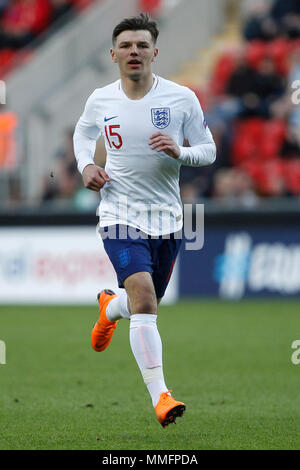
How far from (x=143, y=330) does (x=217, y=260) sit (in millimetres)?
9228

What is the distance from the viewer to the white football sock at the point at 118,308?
6.94 meters

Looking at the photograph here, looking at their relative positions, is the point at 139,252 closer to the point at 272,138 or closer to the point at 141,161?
the point at 141,161

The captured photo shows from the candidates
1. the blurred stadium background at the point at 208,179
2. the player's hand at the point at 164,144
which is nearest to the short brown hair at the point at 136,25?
the player's hand at the point at 164,144

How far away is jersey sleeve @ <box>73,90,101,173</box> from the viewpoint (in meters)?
6.64

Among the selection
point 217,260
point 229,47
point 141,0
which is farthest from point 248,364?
point 141,0

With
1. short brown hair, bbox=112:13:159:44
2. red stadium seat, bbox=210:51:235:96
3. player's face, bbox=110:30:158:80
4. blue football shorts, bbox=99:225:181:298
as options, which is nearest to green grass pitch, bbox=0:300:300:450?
blue football shorts, bbox=99:225:181:298

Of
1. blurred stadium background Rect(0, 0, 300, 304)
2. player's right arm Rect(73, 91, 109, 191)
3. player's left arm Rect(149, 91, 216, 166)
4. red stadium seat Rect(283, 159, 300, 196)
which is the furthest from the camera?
red stadium seat Rect(283, 159, 300, 196)

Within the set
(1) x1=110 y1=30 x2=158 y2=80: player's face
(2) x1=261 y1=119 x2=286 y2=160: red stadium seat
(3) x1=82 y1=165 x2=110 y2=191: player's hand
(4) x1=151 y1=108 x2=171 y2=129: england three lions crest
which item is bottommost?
(2) x1=261 y1=119 x2=286 y2=160: red stadium seat

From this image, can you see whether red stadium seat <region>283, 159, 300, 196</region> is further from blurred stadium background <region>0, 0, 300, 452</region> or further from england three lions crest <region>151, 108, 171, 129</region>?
england three lions crest <region>151, 108, 171, 129</region>

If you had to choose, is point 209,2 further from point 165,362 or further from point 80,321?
point 165,362

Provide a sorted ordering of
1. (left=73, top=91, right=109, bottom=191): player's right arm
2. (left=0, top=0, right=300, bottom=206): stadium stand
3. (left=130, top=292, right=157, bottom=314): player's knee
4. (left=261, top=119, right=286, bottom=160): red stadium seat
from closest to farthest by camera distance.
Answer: (left=130, top=292, right=157, bottom=314): player's knee → (left=73, top=91, right=109, bottom=191): player's right arm → (left=0, top=0, right=300, bottom=206): stadium stand → (left=261, top=119, right=286, bottom=160): red stadium seat

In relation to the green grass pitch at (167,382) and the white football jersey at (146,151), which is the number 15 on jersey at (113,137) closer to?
the white football jersey at (146,151)

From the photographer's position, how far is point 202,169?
1573cm

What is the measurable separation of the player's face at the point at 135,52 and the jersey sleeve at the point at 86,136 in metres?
0.41
